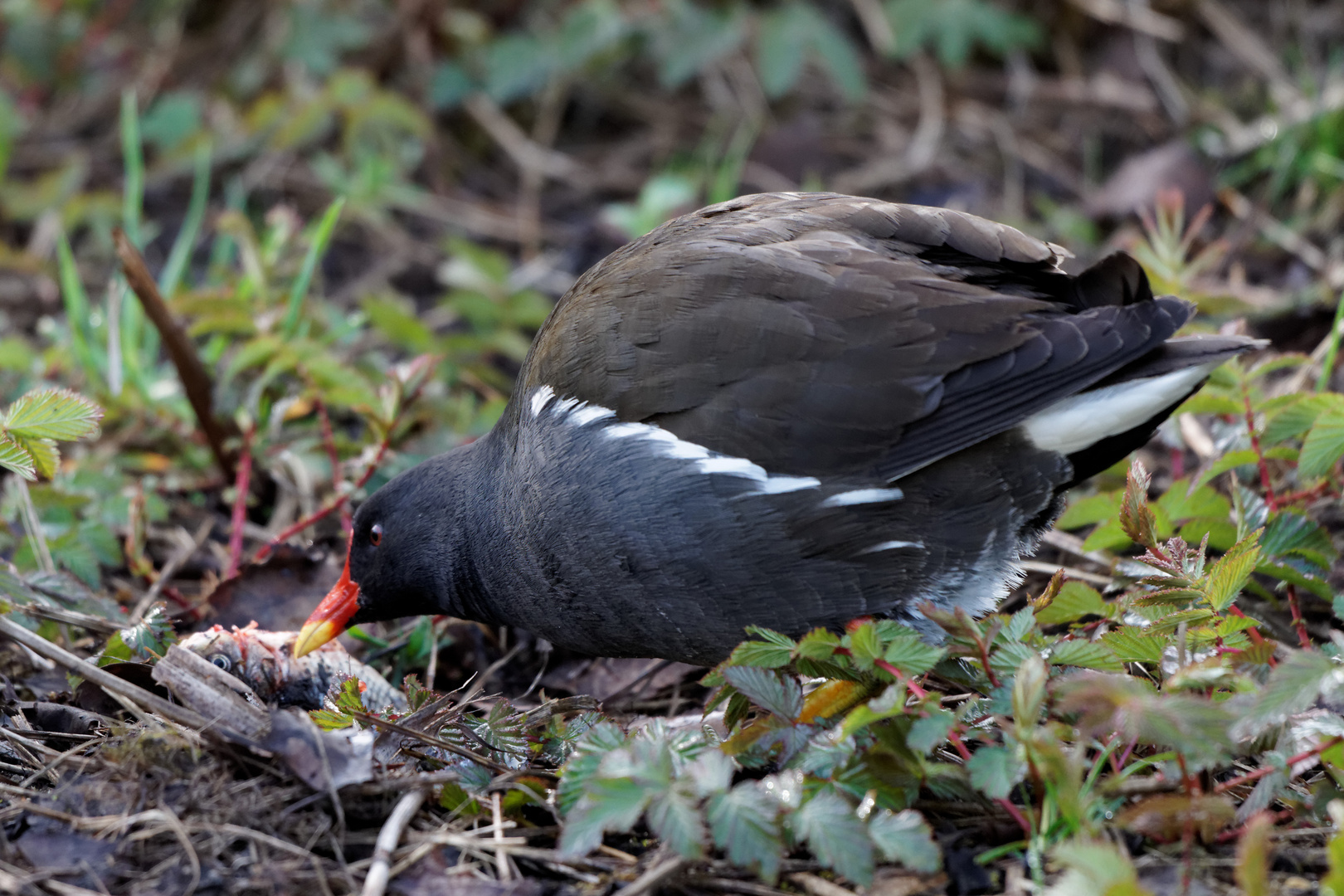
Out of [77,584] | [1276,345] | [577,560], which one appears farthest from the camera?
[1276,345]

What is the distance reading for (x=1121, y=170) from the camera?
5.40m

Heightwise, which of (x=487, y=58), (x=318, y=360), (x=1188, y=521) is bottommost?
(x=1188, y=521)

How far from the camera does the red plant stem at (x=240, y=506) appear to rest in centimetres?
348

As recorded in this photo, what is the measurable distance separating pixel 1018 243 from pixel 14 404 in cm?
227

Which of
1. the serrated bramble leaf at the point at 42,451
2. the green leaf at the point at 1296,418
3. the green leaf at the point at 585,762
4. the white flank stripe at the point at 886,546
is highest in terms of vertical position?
the serrated bramble leaf at the point at 42,451

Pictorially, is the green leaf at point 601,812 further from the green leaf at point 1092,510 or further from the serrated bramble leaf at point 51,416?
the green leaf at point 1092,510

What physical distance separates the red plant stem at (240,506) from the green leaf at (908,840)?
6.79 feet

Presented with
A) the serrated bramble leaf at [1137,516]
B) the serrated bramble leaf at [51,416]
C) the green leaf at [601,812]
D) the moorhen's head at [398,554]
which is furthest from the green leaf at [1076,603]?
the serrated bramble leaf at [51,416]

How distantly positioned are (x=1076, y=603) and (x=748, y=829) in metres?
1.06

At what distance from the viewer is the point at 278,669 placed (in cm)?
288

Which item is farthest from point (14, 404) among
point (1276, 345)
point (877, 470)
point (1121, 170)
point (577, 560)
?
point (1121, 170)

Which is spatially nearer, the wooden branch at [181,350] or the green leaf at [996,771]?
the green leaf at [996,771]

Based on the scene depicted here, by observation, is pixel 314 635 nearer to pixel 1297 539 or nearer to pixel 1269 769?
pixel 1269 769

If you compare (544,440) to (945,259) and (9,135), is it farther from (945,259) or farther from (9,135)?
(9,135)
